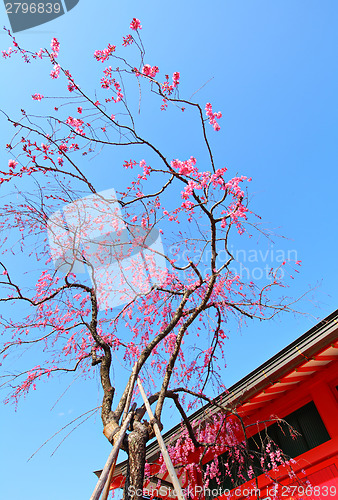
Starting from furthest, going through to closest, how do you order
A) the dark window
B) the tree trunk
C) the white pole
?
the dark window
the tree trunk
the white pole

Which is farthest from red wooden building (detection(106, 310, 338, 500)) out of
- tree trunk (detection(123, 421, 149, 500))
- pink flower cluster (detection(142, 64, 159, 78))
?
pink flower cluster (detection(142, 64, 159, 78))

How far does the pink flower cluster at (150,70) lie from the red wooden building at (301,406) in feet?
14.7

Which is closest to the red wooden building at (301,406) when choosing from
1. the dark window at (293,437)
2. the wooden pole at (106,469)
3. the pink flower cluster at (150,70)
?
the dark window at (293,437)

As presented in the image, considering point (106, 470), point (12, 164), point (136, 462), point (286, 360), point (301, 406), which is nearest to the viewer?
point (106, 470)

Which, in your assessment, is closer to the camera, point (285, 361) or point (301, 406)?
point (285, 361)

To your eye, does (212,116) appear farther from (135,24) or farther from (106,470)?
(106,470)

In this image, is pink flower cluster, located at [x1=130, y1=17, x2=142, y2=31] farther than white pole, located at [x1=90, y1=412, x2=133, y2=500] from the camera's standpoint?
Yes

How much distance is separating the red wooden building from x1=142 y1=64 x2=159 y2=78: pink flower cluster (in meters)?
4.49

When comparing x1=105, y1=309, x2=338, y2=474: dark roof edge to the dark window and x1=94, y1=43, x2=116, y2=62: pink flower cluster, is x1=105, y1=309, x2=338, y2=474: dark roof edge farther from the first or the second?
x1=94, y1=43, x2=116, y2=62: pink flower cluster

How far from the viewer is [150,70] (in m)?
4.45

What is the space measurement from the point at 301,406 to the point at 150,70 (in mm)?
6155

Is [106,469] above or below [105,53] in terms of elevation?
below

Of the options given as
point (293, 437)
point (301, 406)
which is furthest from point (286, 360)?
point (293, 437)

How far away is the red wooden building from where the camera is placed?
14.8 feet
